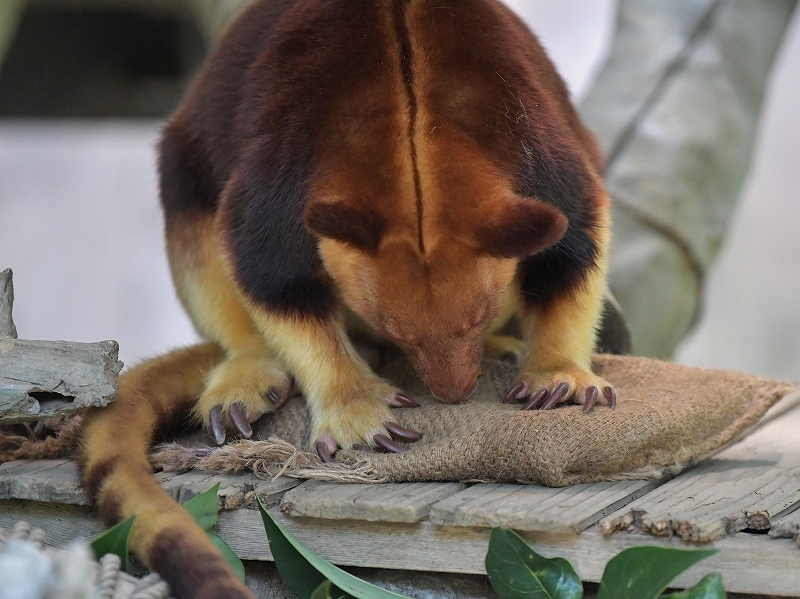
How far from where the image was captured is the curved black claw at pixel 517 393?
93.4 inches

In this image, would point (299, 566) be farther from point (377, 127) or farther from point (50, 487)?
point (377, 127)

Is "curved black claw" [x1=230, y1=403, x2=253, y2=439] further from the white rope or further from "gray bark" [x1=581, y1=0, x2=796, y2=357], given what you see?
"gray bark" [x1=581, y1=0, x2=796, y2=357]

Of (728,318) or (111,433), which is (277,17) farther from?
(728,318)

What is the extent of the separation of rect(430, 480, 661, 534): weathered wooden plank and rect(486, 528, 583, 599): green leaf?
62mm

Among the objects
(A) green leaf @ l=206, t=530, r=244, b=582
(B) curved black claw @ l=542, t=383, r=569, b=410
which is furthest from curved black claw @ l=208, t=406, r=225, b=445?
(B) curved black claw @ l=542, t=383, r=569, b=410

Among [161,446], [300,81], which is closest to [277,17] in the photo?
[300,81]

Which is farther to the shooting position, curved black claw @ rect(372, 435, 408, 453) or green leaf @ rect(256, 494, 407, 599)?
curved black claw @ rect(372, 435, 408, 453)

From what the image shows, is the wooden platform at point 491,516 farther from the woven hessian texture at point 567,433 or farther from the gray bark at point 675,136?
the gray bark at point 675,136

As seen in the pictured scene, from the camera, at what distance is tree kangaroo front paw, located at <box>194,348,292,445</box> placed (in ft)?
7.75

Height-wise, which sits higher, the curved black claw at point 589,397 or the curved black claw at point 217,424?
the curved black claw at point 589,397

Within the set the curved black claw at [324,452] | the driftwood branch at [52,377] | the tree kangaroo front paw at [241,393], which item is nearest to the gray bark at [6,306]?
the driftwood branch at [52,377]

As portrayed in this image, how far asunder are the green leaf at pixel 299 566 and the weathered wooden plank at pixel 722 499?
52 centimetres

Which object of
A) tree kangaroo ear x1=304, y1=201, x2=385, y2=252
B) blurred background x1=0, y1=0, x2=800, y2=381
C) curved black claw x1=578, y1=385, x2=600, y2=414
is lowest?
blurred background x1=0, y1=0, x2=800, y2=381

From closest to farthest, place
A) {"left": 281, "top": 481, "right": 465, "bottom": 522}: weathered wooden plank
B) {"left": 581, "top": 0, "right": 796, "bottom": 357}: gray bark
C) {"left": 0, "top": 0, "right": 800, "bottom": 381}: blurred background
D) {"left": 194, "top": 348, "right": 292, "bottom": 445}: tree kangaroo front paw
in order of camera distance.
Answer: {"left": 281, "top": 481, "right": 465, "bottom": 522}: weathered wooden plank < {"left": 194, "top": 348, "right": 292, "bottom": 445}: tree kangaroo front paw < {"left": 581, "top": 0, "right": 796, "bottom": 357}: gray bark < {"left": 0, "top": 0, "right": 800, "bottom": 381}: blurred background
